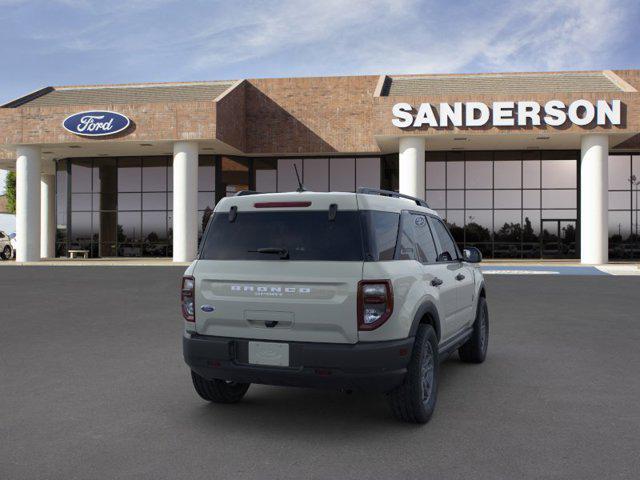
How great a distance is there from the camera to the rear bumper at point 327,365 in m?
4.68

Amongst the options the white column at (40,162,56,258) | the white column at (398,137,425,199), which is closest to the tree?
the white column at (40,162,56,258)

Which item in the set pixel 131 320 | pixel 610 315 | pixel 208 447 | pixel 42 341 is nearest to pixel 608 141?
pixel 610 315

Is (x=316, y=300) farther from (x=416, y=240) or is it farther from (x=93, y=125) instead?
(x=93, y=125)

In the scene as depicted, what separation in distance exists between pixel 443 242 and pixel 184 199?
26.2 m

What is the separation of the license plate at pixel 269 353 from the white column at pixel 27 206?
3224cm

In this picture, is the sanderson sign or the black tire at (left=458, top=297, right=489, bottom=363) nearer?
the black tire at (left=458, top=297, right=489, bottom=363)

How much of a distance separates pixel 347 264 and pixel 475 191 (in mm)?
33197

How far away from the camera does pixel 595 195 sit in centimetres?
3025

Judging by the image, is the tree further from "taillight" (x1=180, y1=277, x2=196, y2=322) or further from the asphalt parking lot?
"taillight" (x1=180, y1=277, x2=196, y2=322)

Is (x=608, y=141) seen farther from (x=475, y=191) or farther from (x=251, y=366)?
(x=251, y=366)

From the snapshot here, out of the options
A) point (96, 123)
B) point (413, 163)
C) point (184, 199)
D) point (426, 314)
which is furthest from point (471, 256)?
point (96, 123)

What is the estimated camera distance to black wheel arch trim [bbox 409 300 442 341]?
5.03 m

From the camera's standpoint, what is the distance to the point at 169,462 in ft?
14.2

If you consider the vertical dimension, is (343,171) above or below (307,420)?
above
